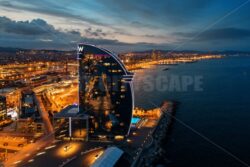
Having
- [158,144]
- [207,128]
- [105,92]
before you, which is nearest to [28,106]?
[105,92]

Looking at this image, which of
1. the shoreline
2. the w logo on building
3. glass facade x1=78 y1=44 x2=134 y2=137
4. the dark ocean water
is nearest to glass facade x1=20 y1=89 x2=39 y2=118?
glass facade x1=78 y1=44 x2=134 y2=137

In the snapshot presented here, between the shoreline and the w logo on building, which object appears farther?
the w logo on building

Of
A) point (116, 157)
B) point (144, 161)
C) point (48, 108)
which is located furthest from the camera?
point (48, 108)

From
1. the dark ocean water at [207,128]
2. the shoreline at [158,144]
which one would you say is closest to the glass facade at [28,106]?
the shoreline at [158,144]

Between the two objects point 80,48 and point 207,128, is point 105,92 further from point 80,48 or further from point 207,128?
point 207,128

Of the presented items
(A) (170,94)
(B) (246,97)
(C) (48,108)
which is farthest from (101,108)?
(B) (246,97)

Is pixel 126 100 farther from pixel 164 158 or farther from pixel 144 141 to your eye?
pixel 164 158

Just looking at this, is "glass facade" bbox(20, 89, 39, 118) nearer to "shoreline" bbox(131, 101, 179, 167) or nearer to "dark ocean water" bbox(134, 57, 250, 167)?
"shoreline" bbox(131, 101, 179, 167)

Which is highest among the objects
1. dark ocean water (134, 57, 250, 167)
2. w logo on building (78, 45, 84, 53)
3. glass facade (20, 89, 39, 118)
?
w logo on building (78, 45, 84, 53)
